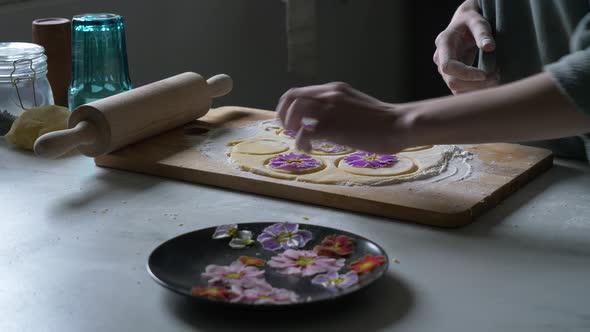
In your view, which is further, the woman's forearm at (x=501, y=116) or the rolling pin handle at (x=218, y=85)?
the rolling pin handle at (x=218, y=85)

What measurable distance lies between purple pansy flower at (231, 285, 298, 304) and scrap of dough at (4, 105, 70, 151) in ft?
2.43

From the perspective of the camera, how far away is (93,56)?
5.11 feet

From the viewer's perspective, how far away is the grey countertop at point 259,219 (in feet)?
2.67

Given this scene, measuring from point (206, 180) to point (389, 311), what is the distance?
0.49 m

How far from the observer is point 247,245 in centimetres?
95

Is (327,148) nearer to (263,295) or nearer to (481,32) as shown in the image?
(481,32)

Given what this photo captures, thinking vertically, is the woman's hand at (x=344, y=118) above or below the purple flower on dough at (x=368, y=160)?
above

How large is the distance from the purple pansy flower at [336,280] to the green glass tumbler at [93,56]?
0.85m

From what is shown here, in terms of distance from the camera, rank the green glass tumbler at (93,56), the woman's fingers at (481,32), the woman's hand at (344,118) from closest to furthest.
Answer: the woman's hand at (344,118)
the woman's fingers at (481,32)
the green glass tumbler at (93,56)

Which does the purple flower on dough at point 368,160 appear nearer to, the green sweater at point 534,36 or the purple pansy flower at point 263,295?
the green sweater at point 534,36

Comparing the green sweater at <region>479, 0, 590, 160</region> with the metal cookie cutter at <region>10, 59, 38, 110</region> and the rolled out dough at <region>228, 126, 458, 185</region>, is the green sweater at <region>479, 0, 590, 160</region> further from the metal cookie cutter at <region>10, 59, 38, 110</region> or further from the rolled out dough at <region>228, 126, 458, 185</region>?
the metal cookie cutter at <region>10, 59, 38, 110</region>

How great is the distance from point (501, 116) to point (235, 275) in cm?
33

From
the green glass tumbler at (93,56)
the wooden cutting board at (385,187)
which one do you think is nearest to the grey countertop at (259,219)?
the wooden cutting board at (385,187)

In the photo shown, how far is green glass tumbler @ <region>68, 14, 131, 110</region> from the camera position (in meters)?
1.55
